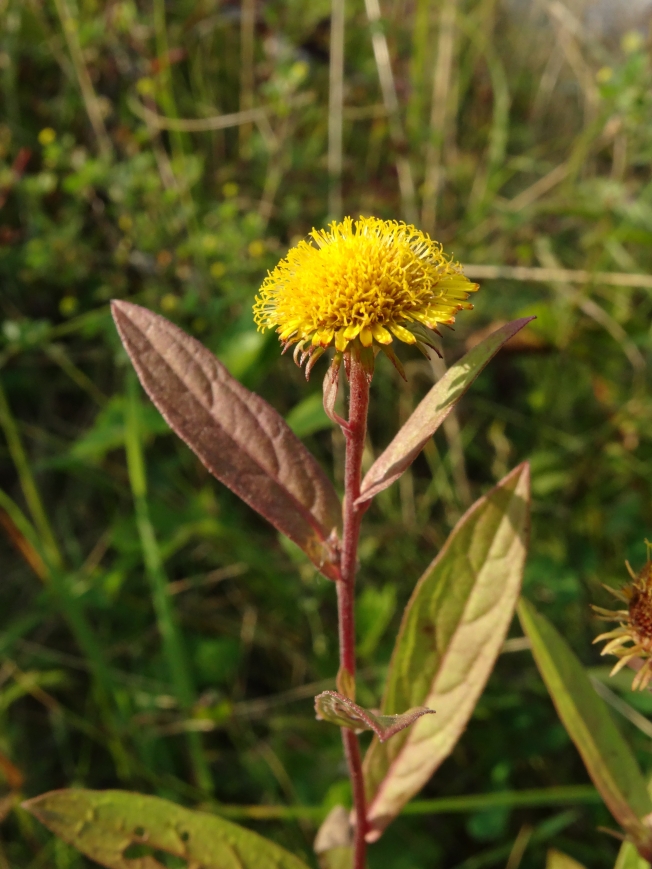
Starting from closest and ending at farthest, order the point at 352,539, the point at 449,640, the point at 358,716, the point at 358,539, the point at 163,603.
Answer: the point at 358,716
the point at 352,539
the point at 358,539
the point at 449,640
the point at 163,603

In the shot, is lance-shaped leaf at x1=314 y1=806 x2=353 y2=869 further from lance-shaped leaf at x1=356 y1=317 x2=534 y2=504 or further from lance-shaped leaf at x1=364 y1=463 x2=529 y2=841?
lance-shaped leaf at x1=356 y1=317 x2=534 y2=504

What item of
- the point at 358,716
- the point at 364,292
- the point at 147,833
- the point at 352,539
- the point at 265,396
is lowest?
the point at 147,833

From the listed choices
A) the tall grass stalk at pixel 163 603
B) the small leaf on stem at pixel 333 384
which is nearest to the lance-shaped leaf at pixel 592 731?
the small leaf on stem at pixel 333 384

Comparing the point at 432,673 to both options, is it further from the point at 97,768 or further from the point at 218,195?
the point at 218,195

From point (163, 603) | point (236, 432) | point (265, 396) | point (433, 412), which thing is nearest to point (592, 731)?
point (433, 412)

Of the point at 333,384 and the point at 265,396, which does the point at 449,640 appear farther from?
the point at 265,396

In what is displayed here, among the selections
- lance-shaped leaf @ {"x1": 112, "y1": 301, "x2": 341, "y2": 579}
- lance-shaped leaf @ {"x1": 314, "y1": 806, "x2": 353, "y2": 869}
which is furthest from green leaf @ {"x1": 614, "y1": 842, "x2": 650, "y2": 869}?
lance-shaped leaf @ {"x1": 112, "y1": 301, "x2": 341, "y2": 579}

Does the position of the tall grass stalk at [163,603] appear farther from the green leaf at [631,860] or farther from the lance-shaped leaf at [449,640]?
the green leaf at [631,860]
